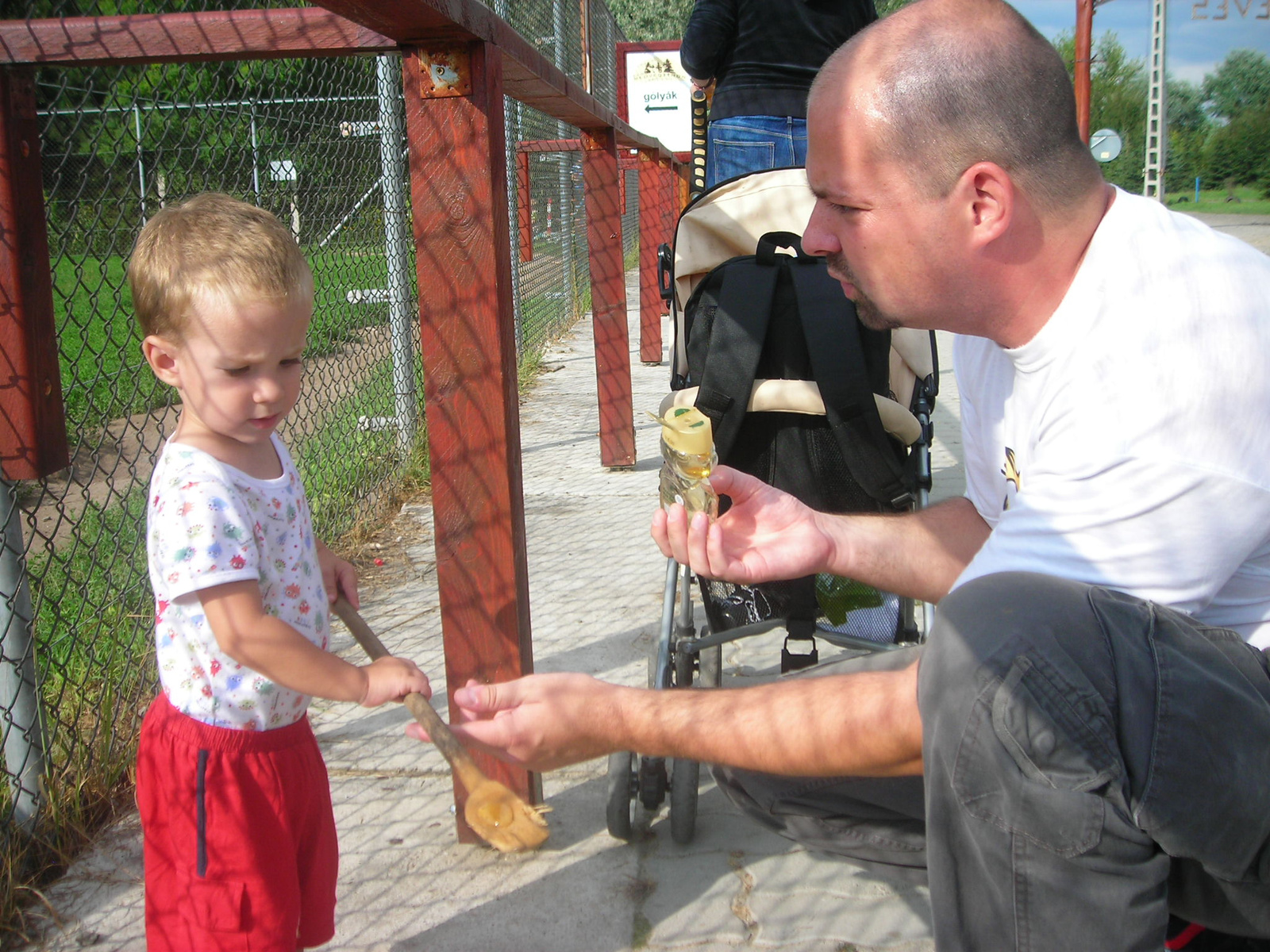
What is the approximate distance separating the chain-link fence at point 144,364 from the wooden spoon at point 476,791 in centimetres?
92

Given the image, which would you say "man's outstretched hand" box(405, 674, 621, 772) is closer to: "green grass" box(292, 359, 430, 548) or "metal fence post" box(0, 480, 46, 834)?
"metal fence post" box(0, 480, 46, 834)

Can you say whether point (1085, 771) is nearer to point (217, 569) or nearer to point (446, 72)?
point (217, 569)

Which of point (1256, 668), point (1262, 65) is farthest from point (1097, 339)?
point (1262, 65)

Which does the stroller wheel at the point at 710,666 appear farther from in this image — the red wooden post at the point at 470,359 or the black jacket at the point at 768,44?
the black jacket at the point at 768,44

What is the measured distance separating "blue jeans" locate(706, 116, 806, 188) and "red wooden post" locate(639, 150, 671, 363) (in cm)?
386

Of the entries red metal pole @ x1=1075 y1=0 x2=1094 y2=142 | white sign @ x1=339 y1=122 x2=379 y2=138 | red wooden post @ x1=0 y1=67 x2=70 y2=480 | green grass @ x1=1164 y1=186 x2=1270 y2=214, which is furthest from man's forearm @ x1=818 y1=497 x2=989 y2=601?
green grass @ x1=1164 y1=186 x2=1270 y2=214

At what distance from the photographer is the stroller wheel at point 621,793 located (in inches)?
90.5

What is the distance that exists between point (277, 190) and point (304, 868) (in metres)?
3.60

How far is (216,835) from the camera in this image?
167 cm

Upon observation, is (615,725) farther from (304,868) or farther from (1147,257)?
(1147,257)

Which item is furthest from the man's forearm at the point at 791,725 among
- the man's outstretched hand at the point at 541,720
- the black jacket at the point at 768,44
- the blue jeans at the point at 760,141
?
the black jacket at the point at 768,44

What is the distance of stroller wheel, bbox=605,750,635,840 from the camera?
2299 mm

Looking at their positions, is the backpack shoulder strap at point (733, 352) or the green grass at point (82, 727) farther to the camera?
the backpack shoulder strap at point (733, 352)

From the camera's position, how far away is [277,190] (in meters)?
4.72
